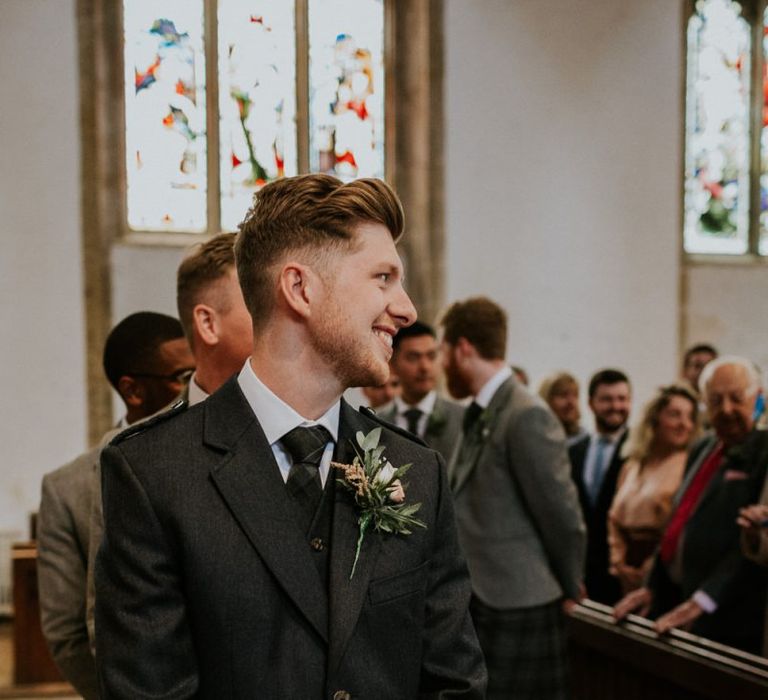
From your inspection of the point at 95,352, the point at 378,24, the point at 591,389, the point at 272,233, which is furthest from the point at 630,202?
the point at 272,233

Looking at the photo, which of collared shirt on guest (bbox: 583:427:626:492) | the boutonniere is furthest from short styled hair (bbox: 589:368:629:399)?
the boutonniere

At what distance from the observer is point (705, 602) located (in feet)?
11.6

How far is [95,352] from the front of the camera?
26.3ft

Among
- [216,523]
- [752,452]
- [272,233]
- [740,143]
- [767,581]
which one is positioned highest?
[740,143]

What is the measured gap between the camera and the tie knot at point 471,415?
388 centimetres

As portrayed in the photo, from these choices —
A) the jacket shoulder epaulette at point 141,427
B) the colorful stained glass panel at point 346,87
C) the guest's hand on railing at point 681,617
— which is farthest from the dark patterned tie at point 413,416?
the colorful stained glass panel at point 346,87

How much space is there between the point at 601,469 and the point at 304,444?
4294 mm

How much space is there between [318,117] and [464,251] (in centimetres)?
171

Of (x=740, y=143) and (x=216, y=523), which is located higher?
(x=740, y=143)

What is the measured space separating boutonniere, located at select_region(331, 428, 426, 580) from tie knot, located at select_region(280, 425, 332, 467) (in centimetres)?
3

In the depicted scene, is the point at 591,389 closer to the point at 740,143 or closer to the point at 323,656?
the point at 323,656

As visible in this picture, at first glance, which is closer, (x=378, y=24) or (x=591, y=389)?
(x=591, y=389)

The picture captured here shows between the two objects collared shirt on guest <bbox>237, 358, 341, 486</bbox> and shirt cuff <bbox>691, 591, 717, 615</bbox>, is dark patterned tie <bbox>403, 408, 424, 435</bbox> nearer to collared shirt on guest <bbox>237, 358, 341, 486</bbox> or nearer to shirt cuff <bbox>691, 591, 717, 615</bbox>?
shirt cuff <bbox>691, 591, 717, 615</bbox>

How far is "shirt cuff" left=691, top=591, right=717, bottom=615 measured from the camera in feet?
11.6
